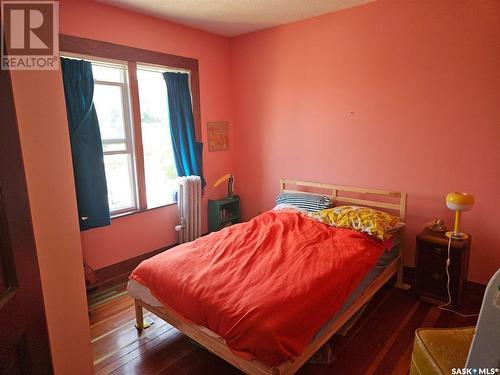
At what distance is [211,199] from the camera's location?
4270mm

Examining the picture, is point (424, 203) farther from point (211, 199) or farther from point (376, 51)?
point (211, 199)

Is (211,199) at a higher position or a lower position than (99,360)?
higher

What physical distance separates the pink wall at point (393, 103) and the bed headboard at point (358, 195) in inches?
4.2

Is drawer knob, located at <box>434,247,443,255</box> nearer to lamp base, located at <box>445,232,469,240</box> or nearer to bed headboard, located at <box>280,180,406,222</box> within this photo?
lamp base, located at <box>445,232,469,240</box>

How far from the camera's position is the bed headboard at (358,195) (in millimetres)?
3061

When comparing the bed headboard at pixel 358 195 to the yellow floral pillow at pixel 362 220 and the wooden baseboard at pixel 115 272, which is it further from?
the wooden baseboard at pixel 115 272

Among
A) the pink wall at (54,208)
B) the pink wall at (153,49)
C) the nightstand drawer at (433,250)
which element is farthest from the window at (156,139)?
the nightstand drawer at (433,250)

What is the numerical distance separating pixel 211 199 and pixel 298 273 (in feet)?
7.67

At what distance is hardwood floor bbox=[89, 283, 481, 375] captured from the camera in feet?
6.77

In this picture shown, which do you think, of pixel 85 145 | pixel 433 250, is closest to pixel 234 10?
pixel 85 145

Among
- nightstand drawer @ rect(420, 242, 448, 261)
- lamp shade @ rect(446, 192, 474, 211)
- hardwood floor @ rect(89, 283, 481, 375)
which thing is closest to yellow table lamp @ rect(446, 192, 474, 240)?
lamp shade @ rect(446, 192, 474, 211)

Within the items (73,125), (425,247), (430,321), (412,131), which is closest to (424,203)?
(425,247)

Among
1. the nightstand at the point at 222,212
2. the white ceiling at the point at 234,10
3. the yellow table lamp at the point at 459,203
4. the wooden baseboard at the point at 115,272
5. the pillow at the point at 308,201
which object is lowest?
the wooden baseboard at the point at 115,272

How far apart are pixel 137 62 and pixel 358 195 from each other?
2.70 metres
